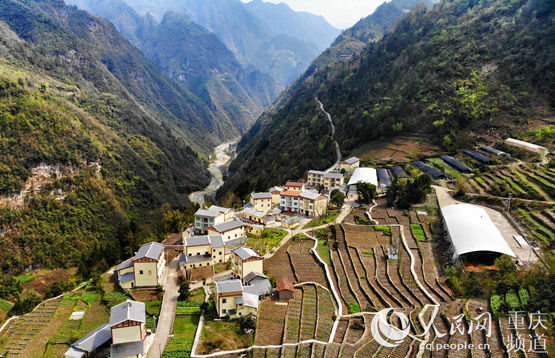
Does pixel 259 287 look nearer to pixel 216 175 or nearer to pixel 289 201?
pixel 289 201

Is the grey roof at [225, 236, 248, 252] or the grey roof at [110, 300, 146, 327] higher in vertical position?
the grey roof at [225, 236, 248, 252]

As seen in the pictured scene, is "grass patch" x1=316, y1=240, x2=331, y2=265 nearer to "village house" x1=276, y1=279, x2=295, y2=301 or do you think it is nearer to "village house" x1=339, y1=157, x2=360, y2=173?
"village house" x1=276, y1=279, x2=295, y2=301

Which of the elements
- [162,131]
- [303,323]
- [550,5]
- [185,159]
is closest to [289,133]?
[185,159]

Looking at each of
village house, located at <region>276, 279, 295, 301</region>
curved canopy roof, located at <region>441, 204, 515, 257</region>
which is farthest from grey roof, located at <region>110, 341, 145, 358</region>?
curved canopy roof, located at <region>441, 204, 515, 257</region>

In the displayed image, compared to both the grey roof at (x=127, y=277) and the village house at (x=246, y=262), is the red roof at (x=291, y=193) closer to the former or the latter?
the village house at (x=246, y=262)

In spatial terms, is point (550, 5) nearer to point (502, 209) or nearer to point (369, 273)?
point (502, 209)
